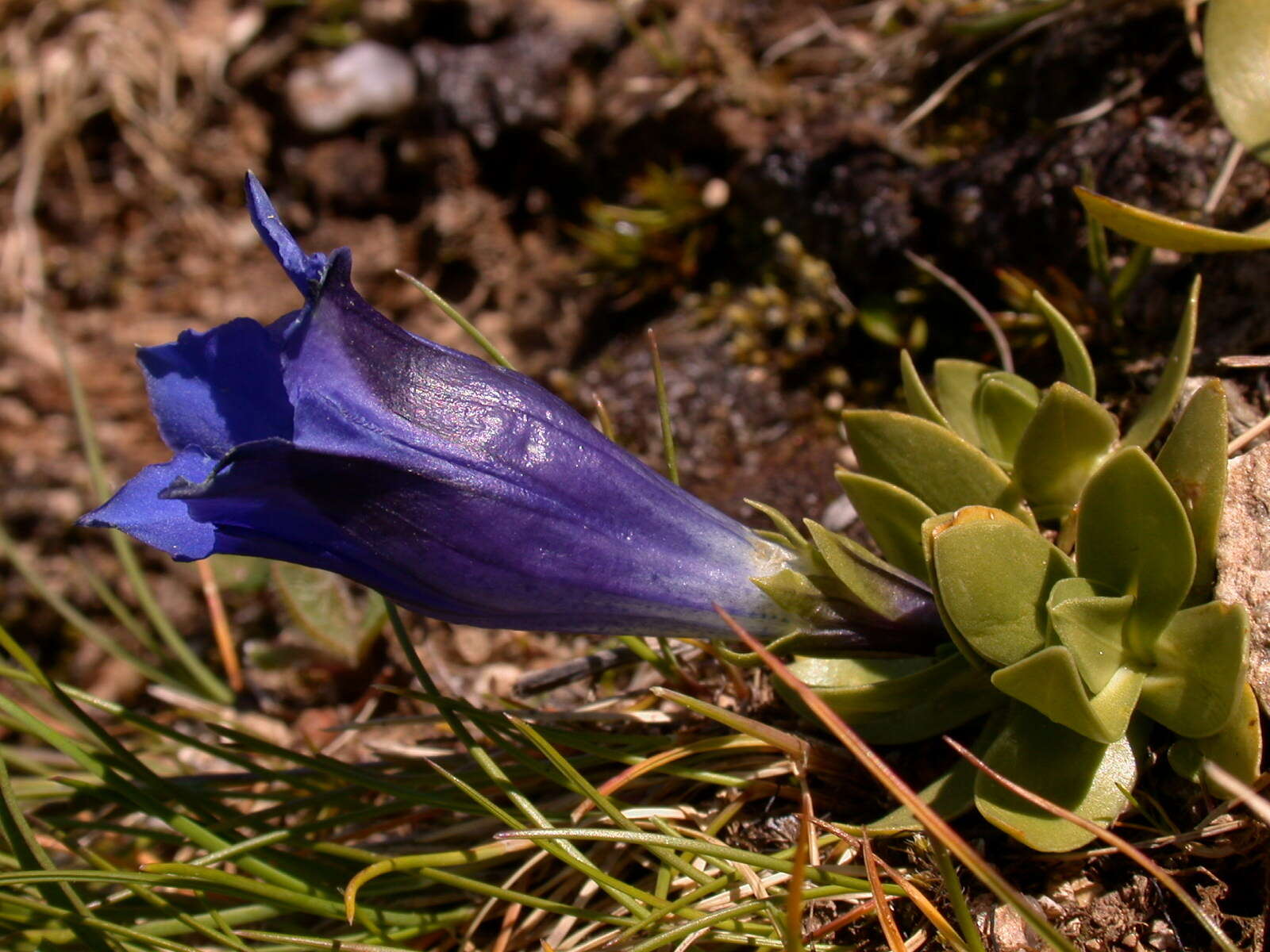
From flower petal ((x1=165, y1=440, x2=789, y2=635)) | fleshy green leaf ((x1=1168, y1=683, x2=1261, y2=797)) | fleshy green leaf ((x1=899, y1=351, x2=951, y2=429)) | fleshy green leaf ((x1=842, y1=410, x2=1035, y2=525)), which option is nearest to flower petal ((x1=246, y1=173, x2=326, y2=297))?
flower petal ((x1=165, y1=440, x2=789, y2=635))

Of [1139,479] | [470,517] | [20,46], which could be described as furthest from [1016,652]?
[20,46]

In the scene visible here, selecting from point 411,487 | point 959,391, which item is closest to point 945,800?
point 959,391

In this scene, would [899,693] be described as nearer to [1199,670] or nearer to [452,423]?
[1199,670]

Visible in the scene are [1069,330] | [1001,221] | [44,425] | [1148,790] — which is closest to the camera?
[1148,790]

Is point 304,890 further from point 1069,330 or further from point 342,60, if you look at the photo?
point 342,60

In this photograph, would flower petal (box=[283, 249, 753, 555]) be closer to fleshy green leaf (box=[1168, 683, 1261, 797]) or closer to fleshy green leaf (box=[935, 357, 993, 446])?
fleshy green leaf (box=[935, 357, 993, 446])

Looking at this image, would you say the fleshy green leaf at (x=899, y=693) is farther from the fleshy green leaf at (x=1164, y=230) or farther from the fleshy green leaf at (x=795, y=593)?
the fleshy green leaf at (x=1164, y=230)
